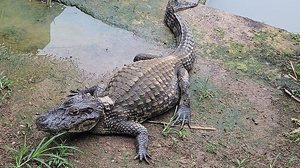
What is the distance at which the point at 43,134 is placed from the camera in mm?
4512

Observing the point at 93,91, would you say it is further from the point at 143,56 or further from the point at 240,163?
the point at 240,163

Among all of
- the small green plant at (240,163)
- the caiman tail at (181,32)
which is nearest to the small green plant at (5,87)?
the caiman tail at (181,32)

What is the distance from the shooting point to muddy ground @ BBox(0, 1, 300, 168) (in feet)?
14.9

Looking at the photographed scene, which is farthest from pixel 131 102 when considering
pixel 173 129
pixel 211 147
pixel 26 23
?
pixel 26 23

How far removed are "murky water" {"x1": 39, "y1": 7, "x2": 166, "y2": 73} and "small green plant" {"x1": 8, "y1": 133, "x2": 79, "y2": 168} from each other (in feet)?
4.98

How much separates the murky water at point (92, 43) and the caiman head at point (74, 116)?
1158 millimetres

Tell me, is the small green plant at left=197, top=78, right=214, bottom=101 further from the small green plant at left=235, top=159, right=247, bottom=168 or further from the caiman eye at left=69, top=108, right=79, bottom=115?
the caiman eye at left=69, top=108, right=79, bottom=115

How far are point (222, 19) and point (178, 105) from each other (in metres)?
2.30

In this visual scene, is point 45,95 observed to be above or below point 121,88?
below

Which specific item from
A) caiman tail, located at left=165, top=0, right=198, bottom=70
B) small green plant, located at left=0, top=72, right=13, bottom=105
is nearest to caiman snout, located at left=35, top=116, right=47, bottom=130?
small green plant, located at left=0, top=72, right=13, bottom=105

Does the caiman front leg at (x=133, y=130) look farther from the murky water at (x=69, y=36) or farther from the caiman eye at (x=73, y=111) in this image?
the murky water at (x=69, y=36)

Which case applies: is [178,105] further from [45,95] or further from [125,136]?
[45,95]

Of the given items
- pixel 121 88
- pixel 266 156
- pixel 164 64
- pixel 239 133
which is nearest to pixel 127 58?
pixel 164 64

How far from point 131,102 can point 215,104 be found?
1.08 m
